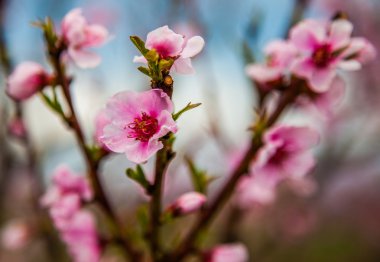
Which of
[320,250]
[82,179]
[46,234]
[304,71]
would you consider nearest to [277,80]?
[304,71]

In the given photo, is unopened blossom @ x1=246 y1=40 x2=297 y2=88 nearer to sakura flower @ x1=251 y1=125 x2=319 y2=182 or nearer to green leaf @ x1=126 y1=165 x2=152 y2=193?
sakura flower @ x1=251 y1=125 x2=319 y2=182

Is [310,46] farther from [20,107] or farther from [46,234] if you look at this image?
[46,234]

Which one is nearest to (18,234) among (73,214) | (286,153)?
(73,214)

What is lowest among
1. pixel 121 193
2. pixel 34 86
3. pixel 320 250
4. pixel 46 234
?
pixel 320 250

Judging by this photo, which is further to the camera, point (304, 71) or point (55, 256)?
point (55, 256)

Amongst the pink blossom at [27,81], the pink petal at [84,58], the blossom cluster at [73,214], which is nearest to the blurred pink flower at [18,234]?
the blossom cluster at [73,214]

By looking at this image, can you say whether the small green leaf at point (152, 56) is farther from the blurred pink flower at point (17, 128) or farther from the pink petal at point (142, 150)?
the blurred pink flower at point (17, 128)

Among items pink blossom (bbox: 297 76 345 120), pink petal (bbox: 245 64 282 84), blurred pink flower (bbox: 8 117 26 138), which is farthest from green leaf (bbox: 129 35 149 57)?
blurred pink flower (bbox: 8 117 26 138)
